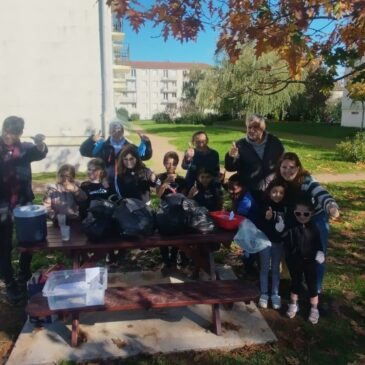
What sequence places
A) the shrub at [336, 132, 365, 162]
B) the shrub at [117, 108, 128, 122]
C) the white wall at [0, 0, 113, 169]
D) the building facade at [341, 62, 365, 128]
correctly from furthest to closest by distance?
the building facade at [341, 62, 365, 128]
the shrub at [117, 108, 128, 122]
the shrub at [336, 132, 365, 162]
the white wall at [0, 0, 113, 169]

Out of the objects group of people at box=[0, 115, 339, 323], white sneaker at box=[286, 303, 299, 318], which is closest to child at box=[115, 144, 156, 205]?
group of people at box=[0, 115, 339, 323]

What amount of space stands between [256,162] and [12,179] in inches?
96.7

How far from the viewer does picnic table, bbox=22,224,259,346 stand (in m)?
3.25

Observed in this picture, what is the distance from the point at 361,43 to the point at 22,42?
1037 centimetres

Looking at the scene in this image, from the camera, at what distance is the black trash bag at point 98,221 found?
3.64 metres

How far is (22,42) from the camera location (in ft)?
37.3

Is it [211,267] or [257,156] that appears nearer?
[211,267]

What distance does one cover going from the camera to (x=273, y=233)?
388cm

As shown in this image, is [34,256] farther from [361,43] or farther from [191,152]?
[361,43]

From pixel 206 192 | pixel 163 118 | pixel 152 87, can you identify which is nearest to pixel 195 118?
pixel 163 118

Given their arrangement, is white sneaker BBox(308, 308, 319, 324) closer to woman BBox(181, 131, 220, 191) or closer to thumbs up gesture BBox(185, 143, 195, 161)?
woman BBox(181, 131, 220, 191)

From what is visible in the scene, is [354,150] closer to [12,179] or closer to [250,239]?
[250,239]

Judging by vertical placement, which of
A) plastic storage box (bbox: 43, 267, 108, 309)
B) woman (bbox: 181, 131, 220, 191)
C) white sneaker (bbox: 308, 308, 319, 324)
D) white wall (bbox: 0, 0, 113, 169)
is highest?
white wall (bbox: 0, 0, 113, 169)

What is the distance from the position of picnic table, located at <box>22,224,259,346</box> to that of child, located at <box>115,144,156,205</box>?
74cm
